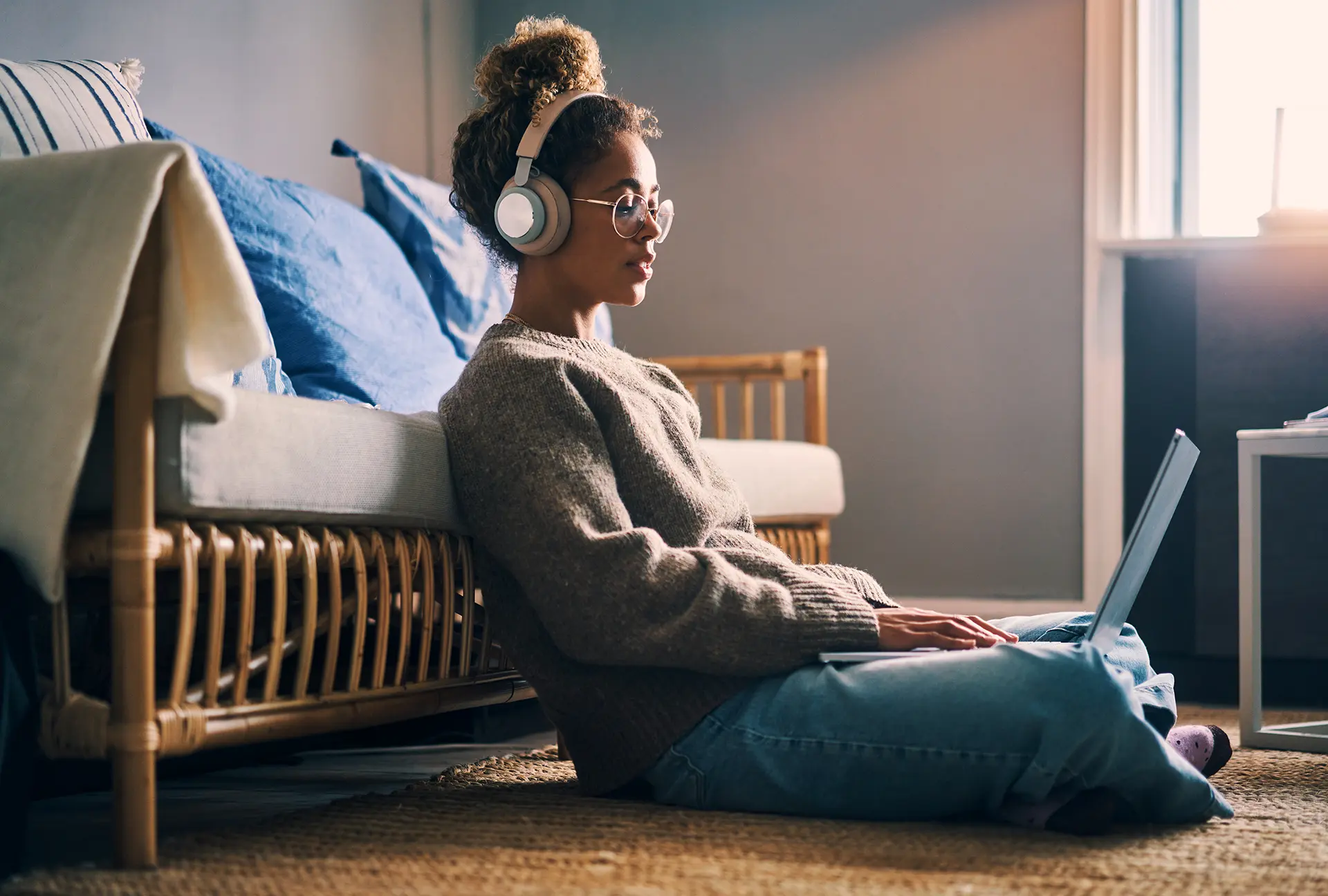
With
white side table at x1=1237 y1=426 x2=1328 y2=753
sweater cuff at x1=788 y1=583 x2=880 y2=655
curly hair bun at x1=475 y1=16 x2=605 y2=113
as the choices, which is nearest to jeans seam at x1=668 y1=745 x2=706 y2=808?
sweater cuff at x1=788 y1=583 x2=880 y2=655

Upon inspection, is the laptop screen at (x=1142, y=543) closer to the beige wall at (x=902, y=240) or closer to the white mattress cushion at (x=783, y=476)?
the white mattress cushion at (x=783, y=476)

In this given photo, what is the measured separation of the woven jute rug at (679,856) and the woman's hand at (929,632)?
0.15 m

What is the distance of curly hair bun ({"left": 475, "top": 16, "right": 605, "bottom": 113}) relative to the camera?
1.26 meters

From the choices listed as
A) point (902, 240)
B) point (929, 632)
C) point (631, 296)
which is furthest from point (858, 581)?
point (902, 240)

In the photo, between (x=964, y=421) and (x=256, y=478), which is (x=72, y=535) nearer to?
(x=256, y=478)

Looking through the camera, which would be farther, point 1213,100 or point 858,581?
point 1213,100

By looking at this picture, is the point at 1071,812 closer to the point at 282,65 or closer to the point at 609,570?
the point at 609,570

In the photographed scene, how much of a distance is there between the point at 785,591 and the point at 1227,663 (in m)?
1.56

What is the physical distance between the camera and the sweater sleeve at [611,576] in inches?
41.3

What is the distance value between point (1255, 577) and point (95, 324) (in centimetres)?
149

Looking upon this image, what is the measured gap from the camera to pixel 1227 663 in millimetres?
2332

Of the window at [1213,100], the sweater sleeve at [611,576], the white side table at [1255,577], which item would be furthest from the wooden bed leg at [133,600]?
the window at [1213,100]

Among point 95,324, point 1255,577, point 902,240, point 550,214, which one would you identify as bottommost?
point 1255,577

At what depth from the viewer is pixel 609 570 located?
1.05 meters
